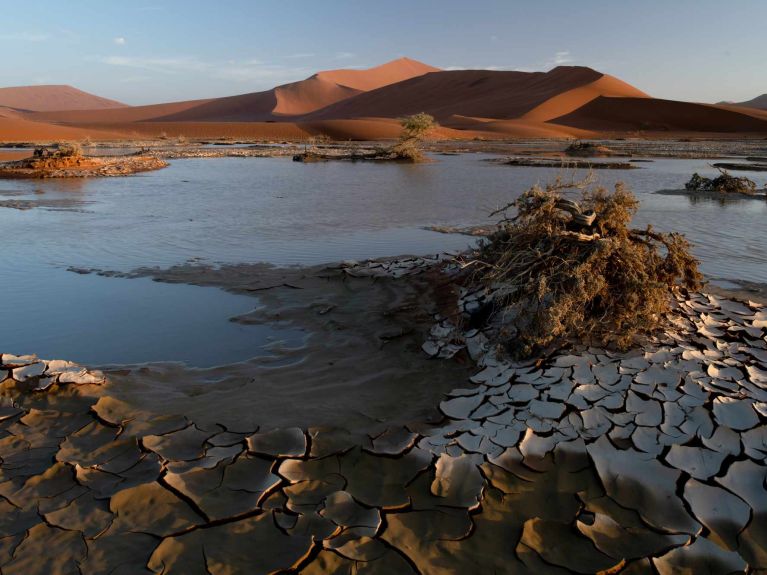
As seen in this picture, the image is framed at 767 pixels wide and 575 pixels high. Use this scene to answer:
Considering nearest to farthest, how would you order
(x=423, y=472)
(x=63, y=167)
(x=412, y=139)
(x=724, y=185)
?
(x=423, y=472) < (x=724, y=185) < (x=63, y=167) < (x=412, y=139)

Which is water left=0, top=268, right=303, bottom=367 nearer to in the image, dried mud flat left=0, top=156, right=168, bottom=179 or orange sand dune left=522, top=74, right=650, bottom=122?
dried mud flat left=0, top=156, right=168, bottom=179

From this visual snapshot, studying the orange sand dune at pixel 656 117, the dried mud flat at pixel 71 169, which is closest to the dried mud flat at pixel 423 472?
the dried mud flat at pixel 71 169

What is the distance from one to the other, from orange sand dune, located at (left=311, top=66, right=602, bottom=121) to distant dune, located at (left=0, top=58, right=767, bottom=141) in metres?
0.17

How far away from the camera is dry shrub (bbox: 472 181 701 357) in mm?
3447

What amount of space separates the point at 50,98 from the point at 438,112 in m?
143

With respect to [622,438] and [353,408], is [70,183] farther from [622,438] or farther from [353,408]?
[622,438]

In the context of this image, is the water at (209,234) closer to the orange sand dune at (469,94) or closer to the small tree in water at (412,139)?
the small tree in water at (412,139)

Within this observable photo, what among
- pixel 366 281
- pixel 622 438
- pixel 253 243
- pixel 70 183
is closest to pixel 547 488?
pixel 622 438

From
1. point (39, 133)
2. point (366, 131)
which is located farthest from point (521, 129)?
point (39, 133)

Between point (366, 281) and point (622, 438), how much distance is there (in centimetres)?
337

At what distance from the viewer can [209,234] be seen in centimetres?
833

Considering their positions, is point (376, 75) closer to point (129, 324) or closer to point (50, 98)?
point (50, 98)

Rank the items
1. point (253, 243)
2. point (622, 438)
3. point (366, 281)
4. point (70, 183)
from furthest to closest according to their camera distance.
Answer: point (70, 183) → point (253, 243) → point (366, 281) → point (622, 438)

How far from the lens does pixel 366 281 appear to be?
559cm
